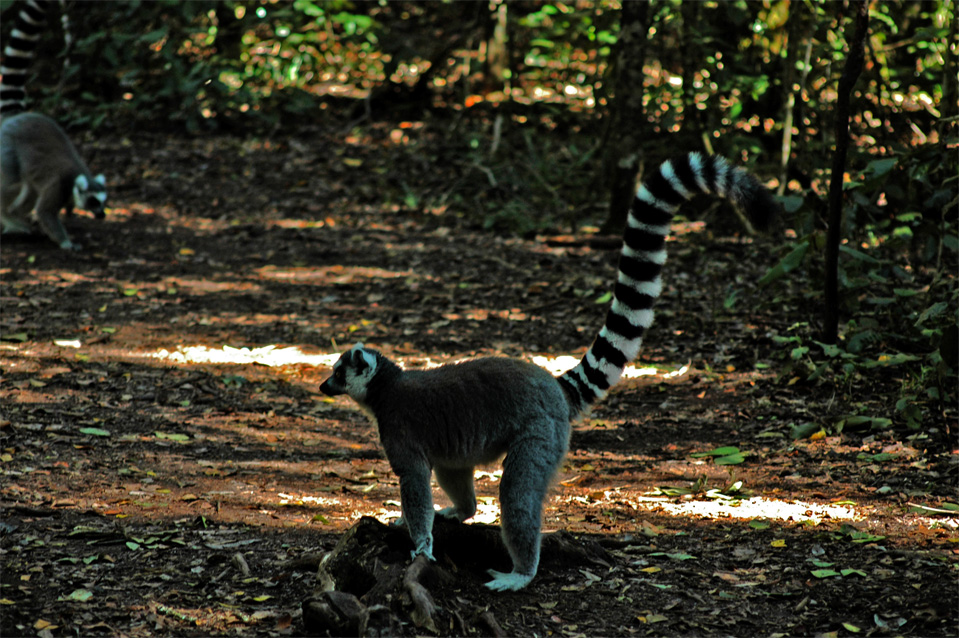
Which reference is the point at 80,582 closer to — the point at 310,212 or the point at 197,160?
the point at 310,212

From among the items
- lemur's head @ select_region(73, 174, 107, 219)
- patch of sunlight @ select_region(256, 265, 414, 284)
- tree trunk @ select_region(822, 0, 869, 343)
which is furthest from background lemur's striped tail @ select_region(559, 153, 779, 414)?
lemur's head @ select_region(73, 174, 107, 219)

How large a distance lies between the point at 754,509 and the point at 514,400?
1654mm

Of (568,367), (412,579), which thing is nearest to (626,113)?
(568,367)

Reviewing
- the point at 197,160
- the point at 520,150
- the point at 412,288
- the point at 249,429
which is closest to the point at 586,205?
the point at 520,150

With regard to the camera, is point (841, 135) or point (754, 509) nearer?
point (754, 509)

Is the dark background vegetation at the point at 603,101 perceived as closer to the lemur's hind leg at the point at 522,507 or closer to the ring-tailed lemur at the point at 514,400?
the ring-tailed lemur at the point at 514,400

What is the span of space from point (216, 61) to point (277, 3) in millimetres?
2108

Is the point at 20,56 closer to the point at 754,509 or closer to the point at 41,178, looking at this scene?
the point at 41,178

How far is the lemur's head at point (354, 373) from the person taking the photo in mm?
4066

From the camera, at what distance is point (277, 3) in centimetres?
1512

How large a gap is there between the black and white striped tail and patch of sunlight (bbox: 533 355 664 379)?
25.9 ft

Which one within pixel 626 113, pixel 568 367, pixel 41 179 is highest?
pixel 626 113

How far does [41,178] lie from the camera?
9.77 meters

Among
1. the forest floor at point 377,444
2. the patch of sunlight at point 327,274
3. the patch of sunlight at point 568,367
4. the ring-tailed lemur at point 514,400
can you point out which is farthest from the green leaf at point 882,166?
the patch of sunlight at point 327,274
